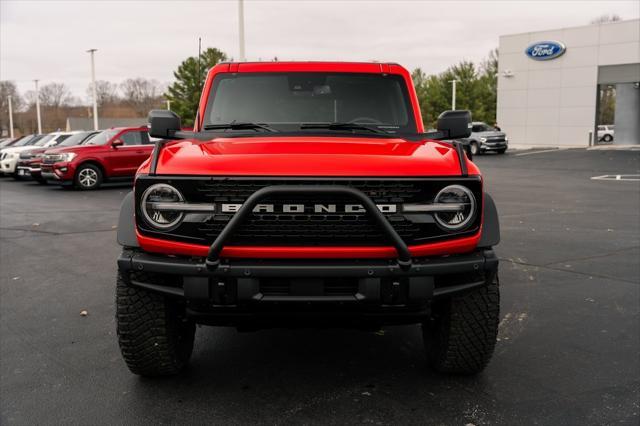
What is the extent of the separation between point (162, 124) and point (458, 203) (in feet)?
7.17

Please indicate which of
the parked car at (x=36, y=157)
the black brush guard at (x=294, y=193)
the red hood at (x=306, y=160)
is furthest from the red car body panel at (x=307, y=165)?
the parked car at (x=36, y=157)

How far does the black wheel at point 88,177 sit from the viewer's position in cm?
1652

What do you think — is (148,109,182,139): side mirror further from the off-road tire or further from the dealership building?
the dealership building

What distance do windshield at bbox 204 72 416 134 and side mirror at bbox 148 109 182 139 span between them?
28cm

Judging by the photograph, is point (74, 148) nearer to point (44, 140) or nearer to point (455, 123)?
point (44, 140)

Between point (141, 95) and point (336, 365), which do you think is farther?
point (141, 95)

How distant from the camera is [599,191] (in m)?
14.5

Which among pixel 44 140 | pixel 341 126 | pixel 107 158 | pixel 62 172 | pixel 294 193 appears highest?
pixel 341 126

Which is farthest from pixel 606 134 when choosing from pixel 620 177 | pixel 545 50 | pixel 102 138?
pixel 102 138

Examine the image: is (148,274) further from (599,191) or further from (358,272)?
(599,191)

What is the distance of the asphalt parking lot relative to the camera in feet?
10.5

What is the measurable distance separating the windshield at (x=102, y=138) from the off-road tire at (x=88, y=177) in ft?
2.73

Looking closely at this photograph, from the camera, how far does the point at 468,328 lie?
3363 millimetres

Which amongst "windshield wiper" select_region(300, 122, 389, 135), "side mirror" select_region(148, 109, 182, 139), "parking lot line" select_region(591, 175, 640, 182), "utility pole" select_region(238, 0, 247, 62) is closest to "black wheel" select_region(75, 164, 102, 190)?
"utility pole" select_region(238, 0, 247, 62)
